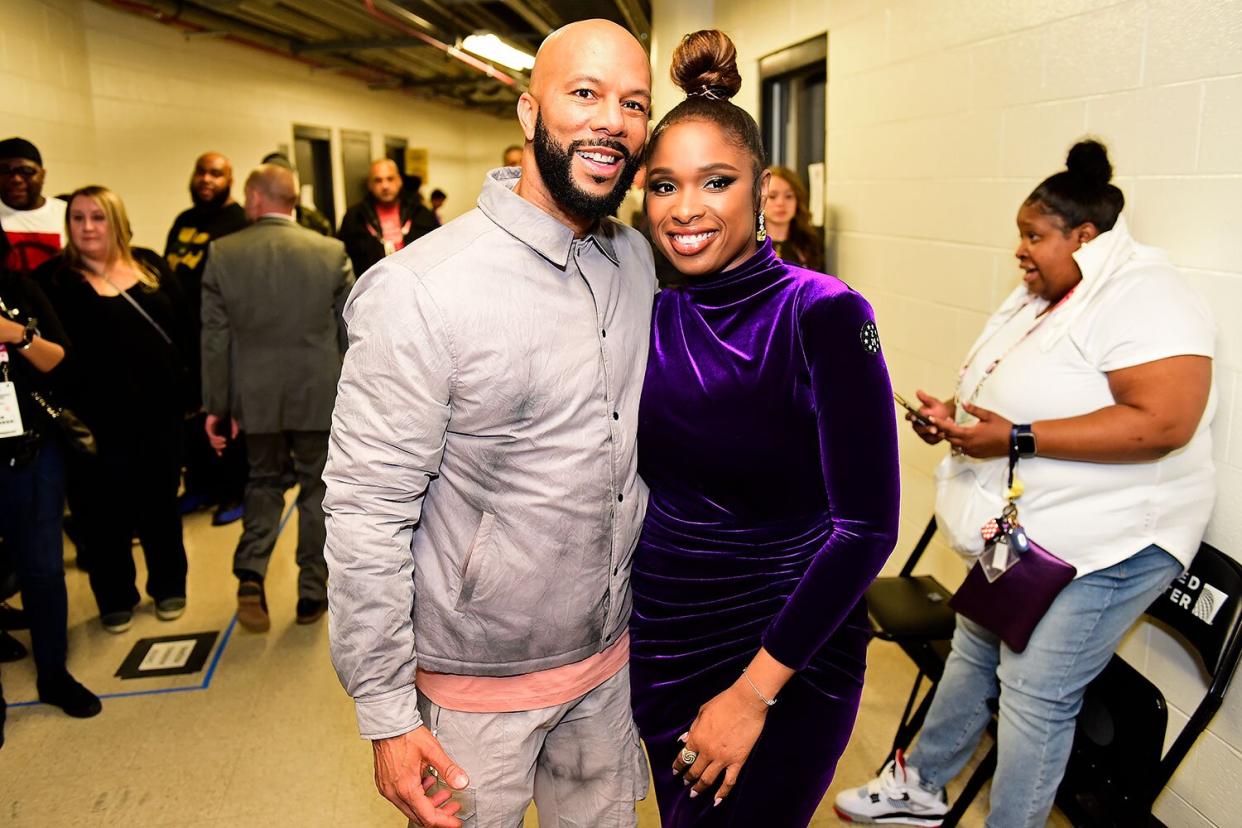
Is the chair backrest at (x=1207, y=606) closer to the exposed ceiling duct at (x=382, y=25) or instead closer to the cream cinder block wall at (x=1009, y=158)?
the cream cinder block wall at (x=1009, y=158)

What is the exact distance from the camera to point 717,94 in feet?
4.50

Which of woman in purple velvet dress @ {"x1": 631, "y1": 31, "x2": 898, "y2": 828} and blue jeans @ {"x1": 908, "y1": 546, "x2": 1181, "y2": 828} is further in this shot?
blue jeans @ {"x1": 908, "y1": 546, "x2": 1181, "y2": 828}

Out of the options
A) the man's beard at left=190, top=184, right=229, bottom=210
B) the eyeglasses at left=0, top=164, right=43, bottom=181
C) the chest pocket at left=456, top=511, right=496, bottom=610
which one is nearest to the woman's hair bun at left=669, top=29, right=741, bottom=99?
the chest pocket at left=456, top=511, right=496, bottom=610

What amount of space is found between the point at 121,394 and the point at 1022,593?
120 inches

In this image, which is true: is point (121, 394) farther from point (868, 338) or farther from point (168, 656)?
point (868, 338)

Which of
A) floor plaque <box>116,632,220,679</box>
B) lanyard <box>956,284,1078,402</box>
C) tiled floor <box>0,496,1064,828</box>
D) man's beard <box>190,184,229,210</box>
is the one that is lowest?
tiled floor <box>0,496,1064,828</box>

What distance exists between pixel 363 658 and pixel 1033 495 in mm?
1455

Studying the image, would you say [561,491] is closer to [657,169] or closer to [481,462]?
[481,462]

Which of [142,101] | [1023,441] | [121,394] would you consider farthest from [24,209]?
[1023,441]

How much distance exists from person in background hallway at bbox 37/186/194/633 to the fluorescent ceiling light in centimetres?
289

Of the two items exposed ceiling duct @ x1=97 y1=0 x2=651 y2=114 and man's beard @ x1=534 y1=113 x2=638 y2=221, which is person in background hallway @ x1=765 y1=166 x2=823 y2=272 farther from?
man's beard @ x1=534 y1=113 x2=638 y2=221

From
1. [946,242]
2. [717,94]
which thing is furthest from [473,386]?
[946,242]

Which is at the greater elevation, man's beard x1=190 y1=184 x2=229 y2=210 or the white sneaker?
man's beard x1=190 y1=184 x2=229 y2=210

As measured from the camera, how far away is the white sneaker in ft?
7.48
